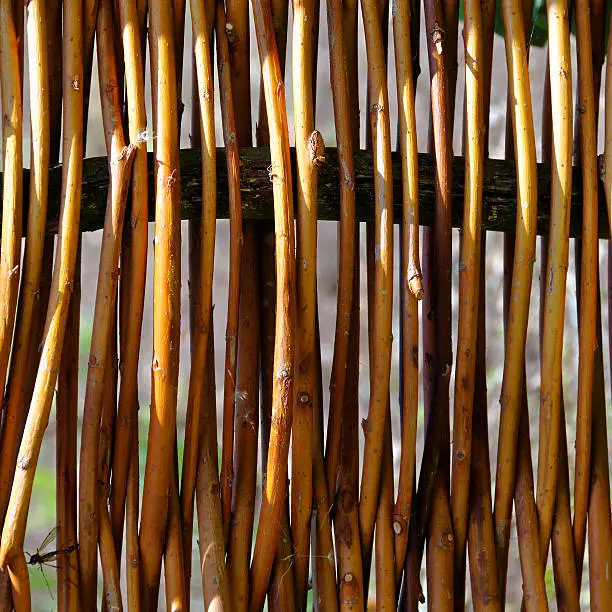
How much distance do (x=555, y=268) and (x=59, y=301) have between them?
0.98 feet

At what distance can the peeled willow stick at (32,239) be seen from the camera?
47 centimetres

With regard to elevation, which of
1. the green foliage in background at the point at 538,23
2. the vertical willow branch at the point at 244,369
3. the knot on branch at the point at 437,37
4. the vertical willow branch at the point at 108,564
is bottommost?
the vertical willow branch at the point at 108,564

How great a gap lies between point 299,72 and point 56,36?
0.15 m

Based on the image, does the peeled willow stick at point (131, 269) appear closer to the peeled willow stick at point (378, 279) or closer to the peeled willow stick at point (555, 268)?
the peeled willow stick at point (378, 279)

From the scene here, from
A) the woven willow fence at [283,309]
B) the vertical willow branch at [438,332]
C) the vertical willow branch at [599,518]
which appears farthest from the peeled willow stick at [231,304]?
the vertical willow branch at [599,518]

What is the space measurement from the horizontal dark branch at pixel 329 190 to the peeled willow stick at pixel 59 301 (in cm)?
3

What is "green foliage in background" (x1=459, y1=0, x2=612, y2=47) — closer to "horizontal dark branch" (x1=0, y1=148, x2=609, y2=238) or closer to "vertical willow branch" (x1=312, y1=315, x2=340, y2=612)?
"horizontal dark branch" (x1=0, y1=148, x2=609, y2=238)

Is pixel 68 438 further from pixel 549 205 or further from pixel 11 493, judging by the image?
pixel 549 205

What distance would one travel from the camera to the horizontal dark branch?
506 mm

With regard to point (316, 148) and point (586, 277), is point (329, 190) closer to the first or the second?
point (316, 148)

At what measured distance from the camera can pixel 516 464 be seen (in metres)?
0.53

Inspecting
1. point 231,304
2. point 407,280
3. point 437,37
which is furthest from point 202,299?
point 437,37

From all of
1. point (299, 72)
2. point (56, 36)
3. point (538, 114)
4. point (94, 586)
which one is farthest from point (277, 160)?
point (538, 114)

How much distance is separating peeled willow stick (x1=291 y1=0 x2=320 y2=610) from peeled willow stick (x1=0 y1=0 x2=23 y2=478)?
15 cm
